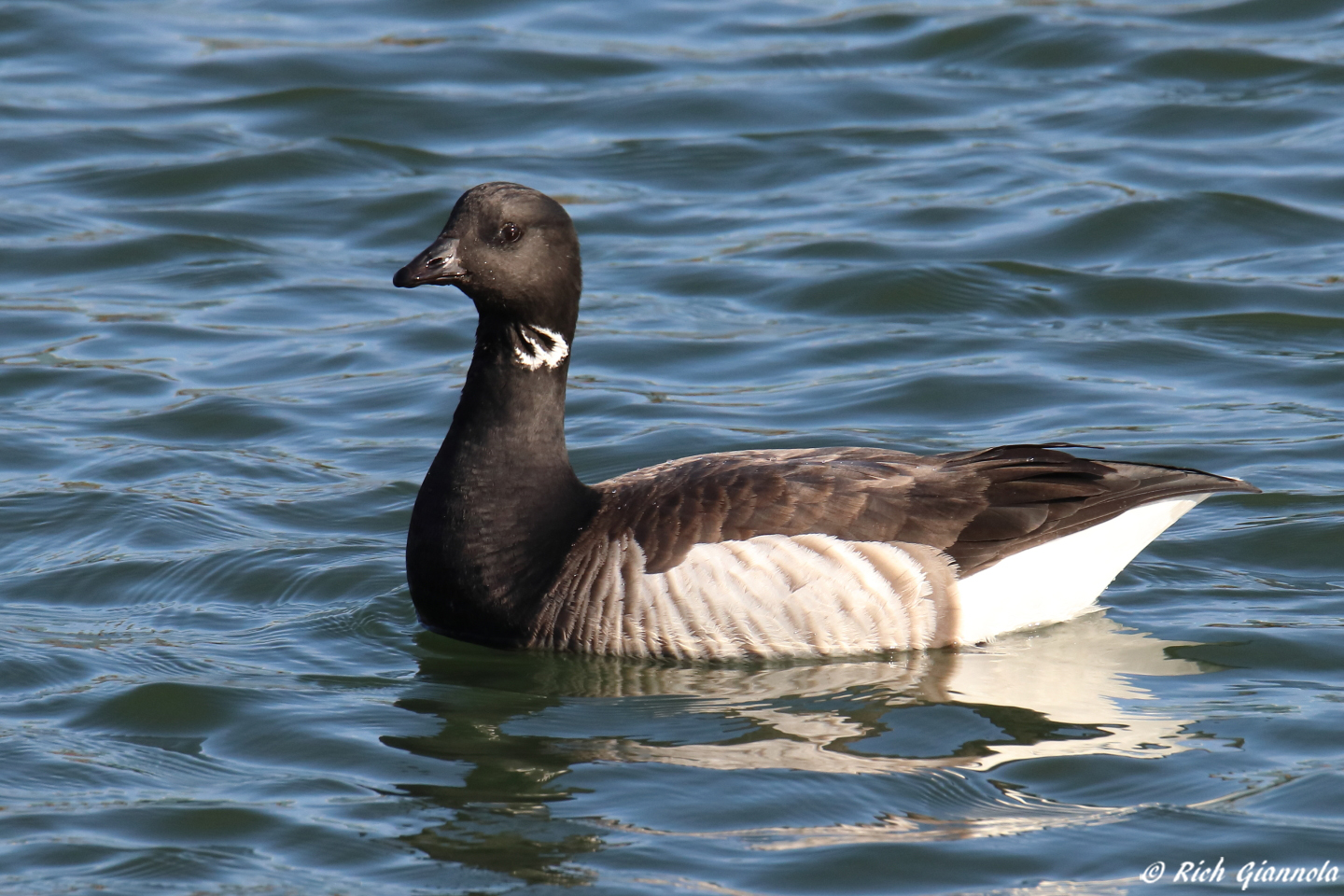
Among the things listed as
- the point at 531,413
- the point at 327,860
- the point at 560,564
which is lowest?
the point at 327,860

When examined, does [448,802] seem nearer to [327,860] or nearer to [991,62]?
[327,860]

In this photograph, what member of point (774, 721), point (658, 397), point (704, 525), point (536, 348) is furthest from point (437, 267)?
point (658, 397)

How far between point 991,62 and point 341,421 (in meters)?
9.36

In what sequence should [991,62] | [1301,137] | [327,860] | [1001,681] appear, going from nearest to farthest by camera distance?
[327,860] < [1001,681] < [1301,137] < [991,62]

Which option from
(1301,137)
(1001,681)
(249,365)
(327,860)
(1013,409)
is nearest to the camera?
(327,860)

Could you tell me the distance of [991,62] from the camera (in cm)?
1898

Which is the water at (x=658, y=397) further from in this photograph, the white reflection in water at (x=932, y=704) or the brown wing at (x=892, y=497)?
the brown wing at (x=892, y=497)

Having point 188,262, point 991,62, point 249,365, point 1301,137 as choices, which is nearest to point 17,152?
point 188,262

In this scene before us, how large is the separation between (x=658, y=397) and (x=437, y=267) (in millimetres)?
4184

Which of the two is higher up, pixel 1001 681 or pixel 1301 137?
pixel 1301 137

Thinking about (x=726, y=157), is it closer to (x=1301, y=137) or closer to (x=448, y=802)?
(x=1301, y=137)

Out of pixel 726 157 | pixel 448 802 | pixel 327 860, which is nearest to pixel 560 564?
pixel 448 802

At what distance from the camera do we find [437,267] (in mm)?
8562

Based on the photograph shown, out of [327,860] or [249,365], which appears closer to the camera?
[327,860]
